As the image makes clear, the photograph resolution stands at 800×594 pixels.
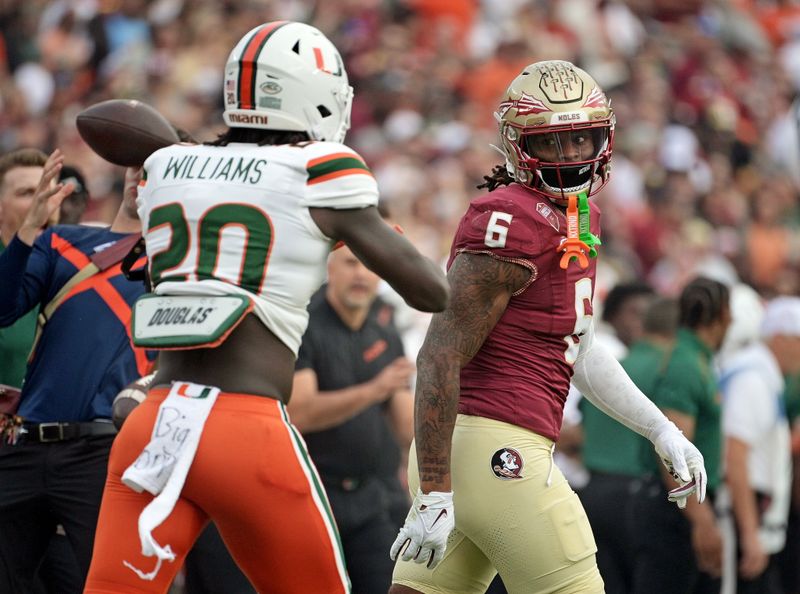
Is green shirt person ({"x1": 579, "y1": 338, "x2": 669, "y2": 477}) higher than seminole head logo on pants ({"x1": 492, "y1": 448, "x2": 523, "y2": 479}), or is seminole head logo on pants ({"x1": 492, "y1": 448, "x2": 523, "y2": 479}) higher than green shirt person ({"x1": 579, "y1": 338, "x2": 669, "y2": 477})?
seminole head logo on pants ({"x1": 492, "y1": 448, "x2": 523, "y2": 479})

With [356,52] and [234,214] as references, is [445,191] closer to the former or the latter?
[356,52]

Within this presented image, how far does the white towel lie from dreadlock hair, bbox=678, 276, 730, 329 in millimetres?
4463

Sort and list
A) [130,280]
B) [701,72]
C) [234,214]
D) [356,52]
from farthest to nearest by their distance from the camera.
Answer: [701,72]
[356,52]
[130,280]
[234,214]

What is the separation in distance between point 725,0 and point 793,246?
5.23 metres

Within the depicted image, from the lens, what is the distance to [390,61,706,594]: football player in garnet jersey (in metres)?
4.93

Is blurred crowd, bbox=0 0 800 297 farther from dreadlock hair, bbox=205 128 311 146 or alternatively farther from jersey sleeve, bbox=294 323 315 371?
dreadlock hair, bbox=205 128 311 146

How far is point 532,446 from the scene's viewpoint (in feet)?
16.5

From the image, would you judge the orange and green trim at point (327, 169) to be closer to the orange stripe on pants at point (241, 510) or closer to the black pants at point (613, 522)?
the orange stripe on pants at point (241, 510)

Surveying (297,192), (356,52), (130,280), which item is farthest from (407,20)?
(297,192)

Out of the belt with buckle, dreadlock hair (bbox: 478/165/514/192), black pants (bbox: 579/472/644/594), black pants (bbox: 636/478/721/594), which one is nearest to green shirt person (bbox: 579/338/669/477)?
black pants (bbox: 579/472/644/594)

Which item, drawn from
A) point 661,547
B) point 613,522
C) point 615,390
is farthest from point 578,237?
point 613,522

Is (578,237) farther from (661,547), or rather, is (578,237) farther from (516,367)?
(661,547)

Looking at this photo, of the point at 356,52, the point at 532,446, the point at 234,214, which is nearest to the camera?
the point at 234,214

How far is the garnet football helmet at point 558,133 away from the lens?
5.18 meters
